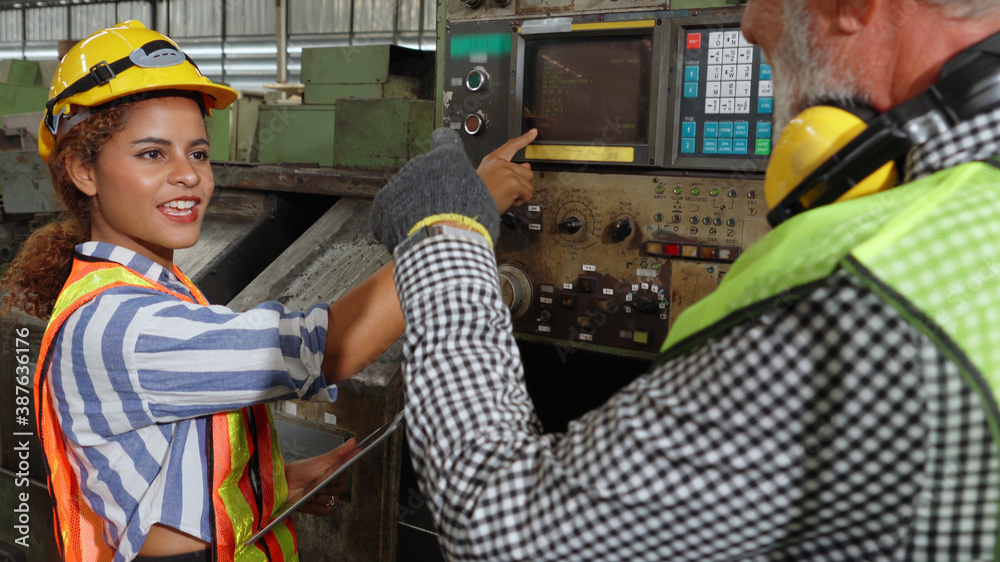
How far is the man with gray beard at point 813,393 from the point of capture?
48 cm

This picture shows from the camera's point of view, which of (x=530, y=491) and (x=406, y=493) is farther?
(x=406, y=493)

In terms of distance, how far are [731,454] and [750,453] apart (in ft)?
0.04

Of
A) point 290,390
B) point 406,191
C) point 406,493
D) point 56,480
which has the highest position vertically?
point 406,191

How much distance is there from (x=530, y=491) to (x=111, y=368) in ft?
2.10

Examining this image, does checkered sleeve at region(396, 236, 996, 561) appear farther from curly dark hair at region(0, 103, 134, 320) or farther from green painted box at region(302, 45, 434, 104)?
green painted box at region(302, 45, 434, 104)

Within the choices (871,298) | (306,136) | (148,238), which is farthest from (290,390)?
(306,136)

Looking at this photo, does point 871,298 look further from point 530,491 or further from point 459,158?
point 459,158

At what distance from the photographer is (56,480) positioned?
1.06 m

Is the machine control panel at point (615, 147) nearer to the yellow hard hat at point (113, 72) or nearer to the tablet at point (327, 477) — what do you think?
the tablet at point (327, 477)

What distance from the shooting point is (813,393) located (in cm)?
52

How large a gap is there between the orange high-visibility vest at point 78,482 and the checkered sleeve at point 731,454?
1.70 ft

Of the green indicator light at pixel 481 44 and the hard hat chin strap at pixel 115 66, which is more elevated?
the green indicator light at pixel 481 44

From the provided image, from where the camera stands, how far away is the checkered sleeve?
0.49 metres

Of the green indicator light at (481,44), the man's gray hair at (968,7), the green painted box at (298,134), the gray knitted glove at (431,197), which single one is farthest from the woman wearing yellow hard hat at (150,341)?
the green painted box at (298,134)
